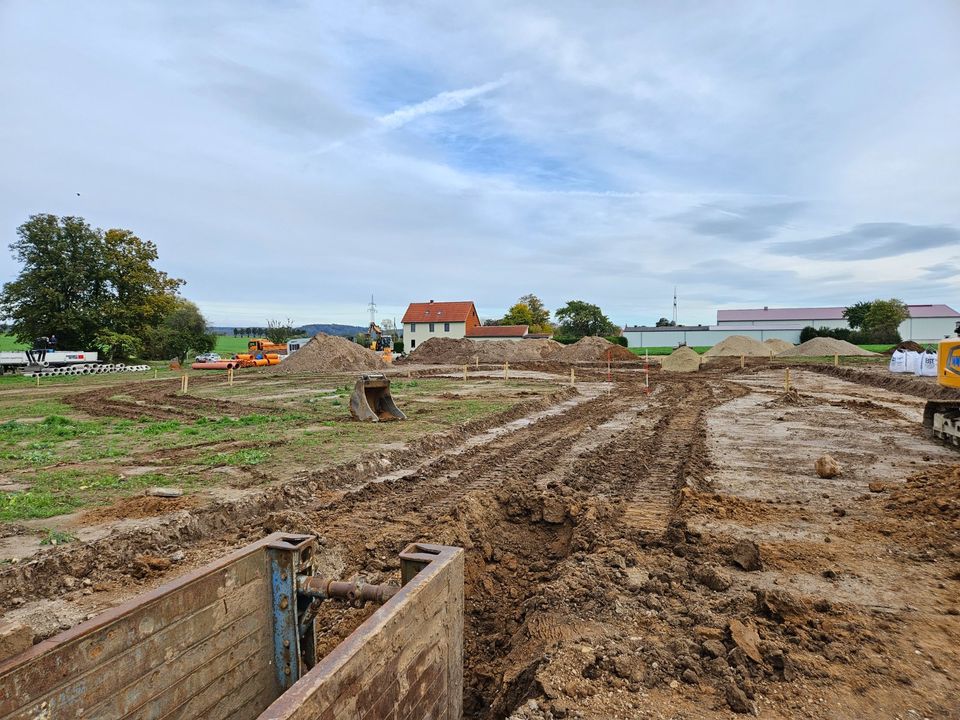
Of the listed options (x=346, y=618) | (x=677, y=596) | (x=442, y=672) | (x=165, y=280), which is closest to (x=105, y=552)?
(x=346, y=618)

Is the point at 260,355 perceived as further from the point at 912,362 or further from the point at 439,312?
the point at 912,362

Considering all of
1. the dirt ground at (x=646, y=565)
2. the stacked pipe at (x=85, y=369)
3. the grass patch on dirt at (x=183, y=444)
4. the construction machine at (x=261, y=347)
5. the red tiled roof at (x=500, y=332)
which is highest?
the red tiled roof at (x=500, y=332)

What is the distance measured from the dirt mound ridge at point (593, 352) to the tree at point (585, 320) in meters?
32.1

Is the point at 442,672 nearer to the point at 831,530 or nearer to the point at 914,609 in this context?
the point at 914,609

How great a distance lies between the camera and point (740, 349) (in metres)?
50.5

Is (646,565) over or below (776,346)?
below

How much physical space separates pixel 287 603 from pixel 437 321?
250 ft

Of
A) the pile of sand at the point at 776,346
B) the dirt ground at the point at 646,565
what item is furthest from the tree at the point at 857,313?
the dirt ground at the point at 646,565

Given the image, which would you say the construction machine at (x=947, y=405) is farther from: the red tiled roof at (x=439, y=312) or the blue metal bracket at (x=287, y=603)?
the red tiled roof at (x=439, y=312)

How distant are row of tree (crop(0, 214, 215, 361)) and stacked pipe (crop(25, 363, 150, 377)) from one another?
5.04 metres

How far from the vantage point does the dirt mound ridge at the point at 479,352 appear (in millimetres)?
50562

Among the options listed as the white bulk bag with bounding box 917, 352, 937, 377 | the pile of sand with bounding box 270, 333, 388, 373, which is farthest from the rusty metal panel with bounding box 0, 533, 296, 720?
the pile of sand with bounding box 270, 333, 388, 373

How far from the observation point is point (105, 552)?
5320 mm

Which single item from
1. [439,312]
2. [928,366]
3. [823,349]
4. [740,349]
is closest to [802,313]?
[823,349]
